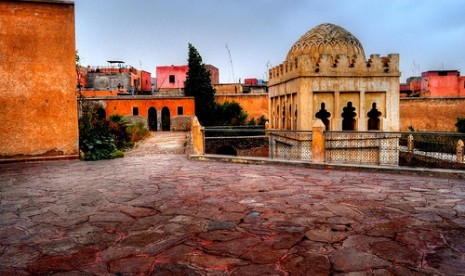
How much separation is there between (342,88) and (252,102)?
2139 centimetres

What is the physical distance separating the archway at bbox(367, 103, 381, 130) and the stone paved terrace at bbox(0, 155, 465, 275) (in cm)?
975

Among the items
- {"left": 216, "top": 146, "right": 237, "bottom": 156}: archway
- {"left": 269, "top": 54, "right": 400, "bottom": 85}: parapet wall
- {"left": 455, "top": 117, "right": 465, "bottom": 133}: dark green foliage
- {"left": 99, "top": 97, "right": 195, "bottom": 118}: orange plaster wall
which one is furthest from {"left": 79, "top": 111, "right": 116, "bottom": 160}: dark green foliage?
{"left": 455, "top": 117, "right": 465, "bottom": 133}: dark green foliage

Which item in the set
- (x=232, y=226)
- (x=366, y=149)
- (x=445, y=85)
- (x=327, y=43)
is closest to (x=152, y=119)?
(x=327, y=43)

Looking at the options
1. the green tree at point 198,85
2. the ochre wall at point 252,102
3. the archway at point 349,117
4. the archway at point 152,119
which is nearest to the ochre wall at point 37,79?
the archway at point 349,117

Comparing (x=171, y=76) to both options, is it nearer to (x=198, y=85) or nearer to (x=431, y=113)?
(x=198, y=85)

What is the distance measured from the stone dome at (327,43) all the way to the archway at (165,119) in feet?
57.5

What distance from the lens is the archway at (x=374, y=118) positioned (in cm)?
1708

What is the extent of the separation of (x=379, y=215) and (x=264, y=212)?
1.57 m

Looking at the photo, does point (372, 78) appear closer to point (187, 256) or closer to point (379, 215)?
point (379, 215)

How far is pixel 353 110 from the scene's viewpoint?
677 inches

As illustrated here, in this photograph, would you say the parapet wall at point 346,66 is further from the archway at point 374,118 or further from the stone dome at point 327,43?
the archway at point 374,118

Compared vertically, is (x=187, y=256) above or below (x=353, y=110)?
below

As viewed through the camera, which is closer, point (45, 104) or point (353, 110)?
point (45, 104)

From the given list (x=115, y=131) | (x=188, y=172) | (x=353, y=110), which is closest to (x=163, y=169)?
(x=188, y=172)
